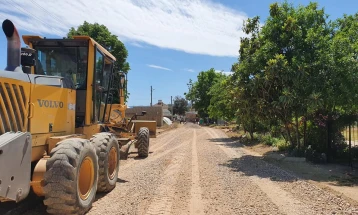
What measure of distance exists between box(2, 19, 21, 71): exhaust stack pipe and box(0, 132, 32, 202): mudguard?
135 cm

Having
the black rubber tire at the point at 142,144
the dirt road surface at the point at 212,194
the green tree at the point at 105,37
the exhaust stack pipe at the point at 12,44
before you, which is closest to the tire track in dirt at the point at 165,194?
the dirt road surface at the point at 212,194

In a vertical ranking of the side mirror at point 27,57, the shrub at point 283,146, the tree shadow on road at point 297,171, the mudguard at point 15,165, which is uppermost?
the side mirror at point 27,57

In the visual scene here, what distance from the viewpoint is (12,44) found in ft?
19.0

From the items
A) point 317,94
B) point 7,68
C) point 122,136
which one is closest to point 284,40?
point 317,94

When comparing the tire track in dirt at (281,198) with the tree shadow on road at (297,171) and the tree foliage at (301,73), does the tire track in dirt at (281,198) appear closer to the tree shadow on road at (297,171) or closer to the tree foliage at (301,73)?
the tree shadow on road at (297,171)

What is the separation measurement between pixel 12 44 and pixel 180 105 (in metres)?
114

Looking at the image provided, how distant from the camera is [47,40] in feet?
26.7

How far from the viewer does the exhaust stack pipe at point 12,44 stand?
5746 mm

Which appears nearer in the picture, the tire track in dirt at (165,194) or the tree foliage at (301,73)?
the tire track in dirt at (165,194)

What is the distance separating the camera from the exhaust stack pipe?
5746 millimetres

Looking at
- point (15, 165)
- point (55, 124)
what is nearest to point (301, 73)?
point (55, 124)

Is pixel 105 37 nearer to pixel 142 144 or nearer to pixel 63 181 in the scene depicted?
pixel 142 144

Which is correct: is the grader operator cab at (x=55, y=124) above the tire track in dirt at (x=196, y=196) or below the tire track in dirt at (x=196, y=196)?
above

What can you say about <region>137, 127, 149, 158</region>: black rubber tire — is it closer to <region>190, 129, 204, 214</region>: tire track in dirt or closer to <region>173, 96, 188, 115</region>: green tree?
<region>190, 129, 204, 214</region>: tire track in dirt
